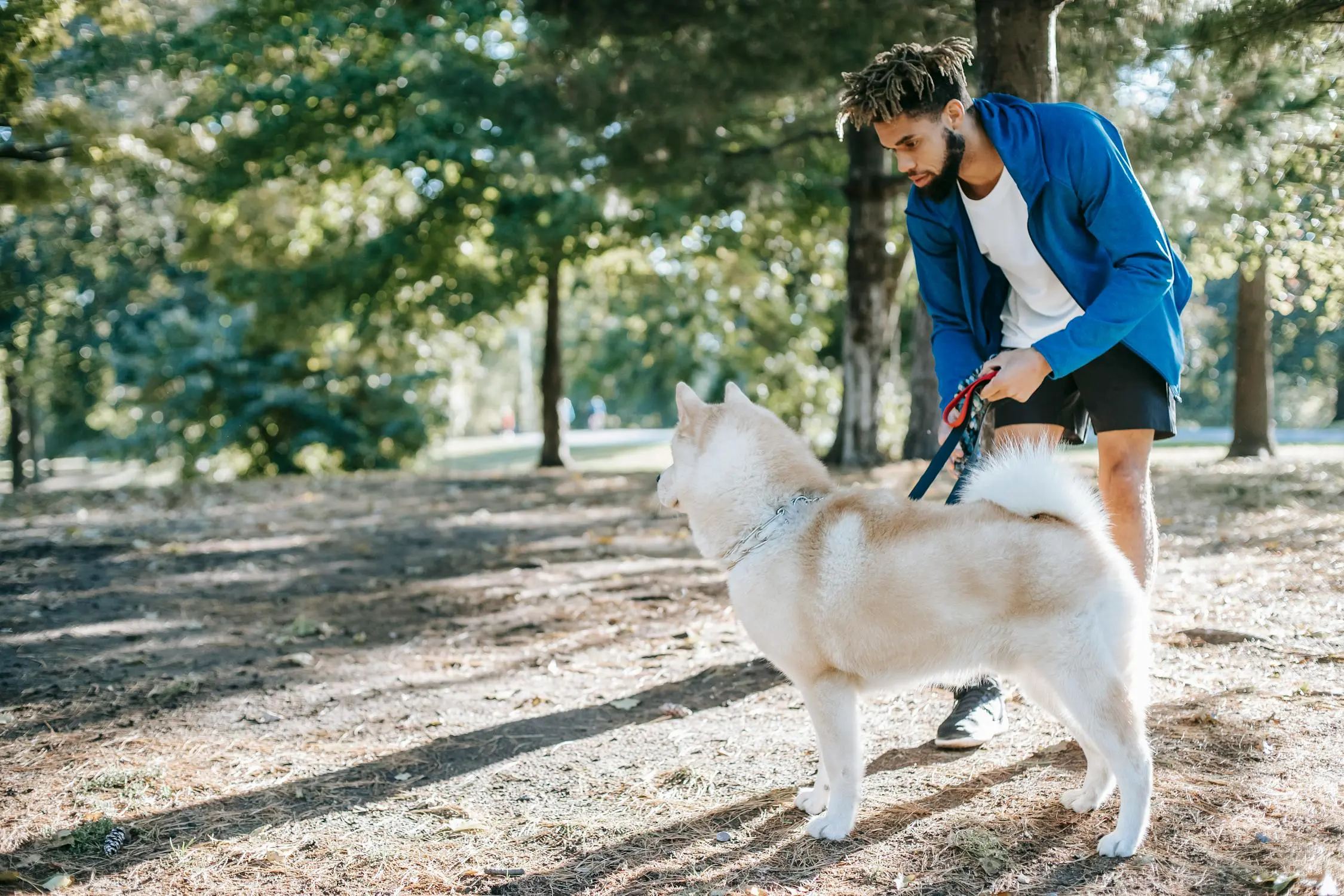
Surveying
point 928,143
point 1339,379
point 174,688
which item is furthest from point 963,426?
point 1339,379

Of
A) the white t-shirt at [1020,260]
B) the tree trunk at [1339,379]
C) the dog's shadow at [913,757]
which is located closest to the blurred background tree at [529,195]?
the white t-shirt at [1020,260]

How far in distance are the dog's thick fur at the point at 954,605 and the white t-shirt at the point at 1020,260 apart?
0.61 m

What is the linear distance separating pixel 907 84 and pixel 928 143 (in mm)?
188

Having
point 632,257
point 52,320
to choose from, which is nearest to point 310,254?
point 632,257

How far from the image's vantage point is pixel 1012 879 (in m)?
2.44

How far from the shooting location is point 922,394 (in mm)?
10852

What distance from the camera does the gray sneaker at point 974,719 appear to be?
10.8ft

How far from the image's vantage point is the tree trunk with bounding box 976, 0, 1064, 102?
14.9ft

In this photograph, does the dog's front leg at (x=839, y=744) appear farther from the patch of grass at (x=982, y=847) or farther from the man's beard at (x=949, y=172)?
the man's beard at (x=949, y=172)

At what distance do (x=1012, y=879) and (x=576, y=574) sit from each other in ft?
14.7

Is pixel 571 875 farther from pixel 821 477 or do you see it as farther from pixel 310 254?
pixel 310 254

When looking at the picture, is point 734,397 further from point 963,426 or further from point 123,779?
point 123,779

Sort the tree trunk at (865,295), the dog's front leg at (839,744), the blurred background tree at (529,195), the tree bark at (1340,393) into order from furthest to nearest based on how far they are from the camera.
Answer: the tree bark at (1340,393), the tree trunk at (865,295), the blurred background tree at (529,195), the dog's front leg at (839,744)

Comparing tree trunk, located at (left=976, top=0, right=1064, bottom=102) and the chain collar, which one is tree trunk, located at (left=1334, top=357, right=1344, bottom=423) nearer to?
tree trunk, located at (left=976, top=0, right=1064, bottom=102)
